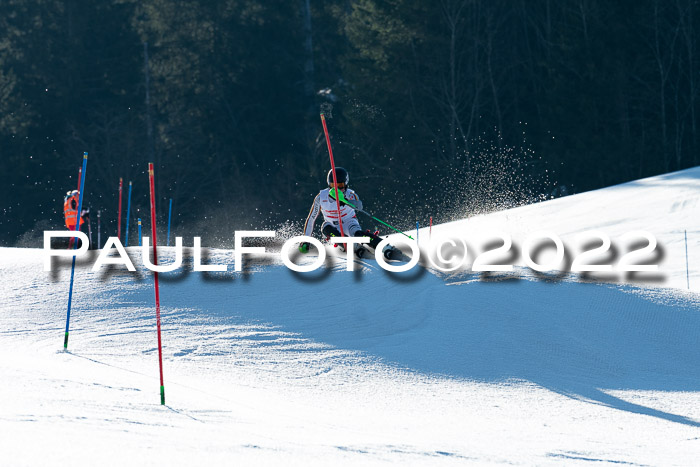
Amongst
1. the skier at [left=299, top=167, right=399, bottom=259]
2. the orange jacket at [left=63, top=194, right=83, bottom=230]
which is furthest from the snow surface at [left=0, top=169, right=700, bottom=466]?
the orange jacket at [left=63, top=194, right=83, bottom=230]

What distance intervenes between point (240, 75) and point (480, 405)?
37.5 m

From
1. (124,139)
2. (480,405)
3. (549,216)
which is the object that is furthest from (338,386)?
(124,139)

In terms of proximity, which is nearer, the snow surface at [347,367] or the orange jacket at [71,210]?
the snow surface at [347,367]

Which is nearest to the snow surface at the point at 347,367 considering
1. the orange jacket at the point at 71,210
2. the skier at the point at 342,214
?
the skier at the point at 342,214

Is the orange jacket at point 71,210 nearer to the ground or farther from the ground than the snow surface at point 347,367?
farther from the ground

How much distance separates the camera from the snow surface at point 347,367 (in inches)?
252

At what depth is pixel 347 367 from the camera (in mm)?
9953

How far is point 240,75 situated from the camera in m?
44.9

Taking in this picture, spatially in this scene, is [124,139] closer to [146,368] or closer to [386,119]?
[386,119]
